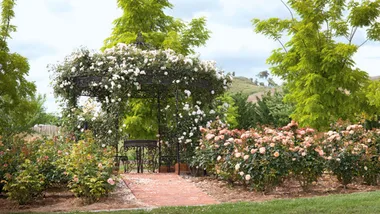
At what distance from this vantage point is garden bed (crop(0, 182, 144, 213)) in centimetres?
747

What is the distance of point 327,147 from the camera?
9.19 m

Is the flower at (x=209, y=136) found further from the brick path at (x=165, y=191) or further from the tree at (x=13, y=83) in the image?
the tree at (x=13, y=83)

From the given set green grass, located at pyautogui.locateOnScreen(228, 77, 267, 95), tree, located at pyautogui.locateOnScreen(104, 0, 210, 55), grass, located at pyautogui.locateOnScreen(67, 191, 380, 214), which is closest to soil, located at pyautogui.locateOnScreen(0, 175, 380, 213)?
grass, located at pyautogui.locateOnScreen(67, 191, 380, 214)

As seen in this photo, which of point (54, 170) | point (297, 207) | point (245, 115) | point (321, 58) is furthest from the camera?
point (245, 115)

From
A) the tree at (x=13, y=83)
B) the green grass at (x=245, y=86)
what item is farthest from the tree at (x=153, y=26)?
the green grass at (x=245, y=86)

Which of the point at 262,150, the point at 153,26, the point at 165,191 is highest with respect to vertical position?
the point at 153,26

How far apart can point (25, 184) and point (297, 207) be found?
4.30 metres

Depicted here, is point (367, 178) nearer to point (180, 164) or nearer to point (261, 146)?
point (261, 146)

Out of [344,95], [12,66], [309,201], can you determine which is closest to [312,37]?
[344,95]

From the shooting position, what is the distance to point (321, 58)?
1459cm

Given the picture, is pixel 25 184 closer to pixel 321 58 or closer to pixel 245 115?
pixel 321 58

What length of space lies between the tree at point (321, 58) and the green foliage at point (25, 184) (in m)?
8.36

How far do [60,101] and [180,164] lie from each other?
3.37 metres

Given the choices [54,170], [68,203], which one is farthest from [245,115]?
[68,203]
